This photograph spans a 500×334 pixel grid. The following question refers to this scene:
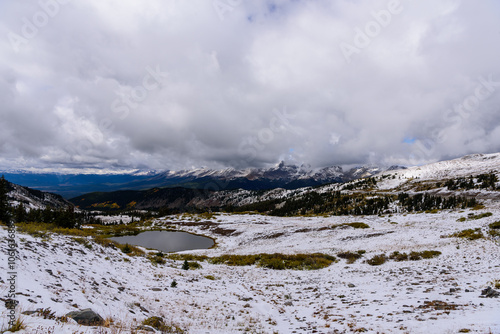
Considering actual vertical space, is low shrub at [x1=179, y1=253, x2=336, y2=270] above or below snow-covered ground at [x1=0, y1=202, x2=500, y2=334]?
below

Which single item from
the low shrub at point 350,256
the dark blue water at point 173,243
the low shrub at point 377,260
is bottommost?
the dark blue water at point 173,243

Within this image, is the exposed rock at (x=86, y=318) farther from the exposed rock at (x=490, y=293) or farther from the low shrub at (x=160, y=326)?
the exposed rock at (x=490, y=293)

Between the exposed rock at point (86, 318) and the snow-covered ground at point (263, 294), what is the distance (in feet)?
1.50

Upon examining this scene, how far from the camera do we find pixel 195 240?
66.9 metres

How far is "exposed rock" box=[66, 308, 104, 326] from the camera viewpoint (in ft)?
21.9

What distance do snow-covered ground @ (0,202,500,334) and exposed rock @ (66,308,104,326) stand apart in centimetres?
46

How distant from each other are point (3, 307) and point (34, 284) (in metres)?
3.07

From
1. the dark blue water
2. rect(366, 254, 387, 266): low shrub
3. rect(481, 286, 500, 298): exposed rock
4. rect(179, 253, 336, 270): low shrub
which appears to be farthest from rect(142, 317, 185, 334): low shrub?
the dark blue water

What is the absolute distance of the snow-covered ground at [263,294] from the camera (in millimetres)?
7808

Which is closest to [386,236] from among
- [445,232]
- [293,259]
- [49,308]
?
[445,232]

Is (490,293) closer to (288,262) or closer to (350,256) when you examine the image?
(350,256)

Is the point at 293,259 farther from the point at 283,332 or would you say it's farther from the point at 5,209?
the point at 5,209

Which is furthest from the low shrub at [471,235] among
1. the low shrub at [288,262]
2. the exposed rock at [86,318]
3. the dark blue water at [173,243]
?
the dark blue water at [173,243]

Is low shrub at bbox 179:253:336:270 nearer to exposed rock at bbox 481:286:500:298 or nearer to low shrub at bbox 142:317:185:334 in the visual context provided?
exposed rock at bbox 481:286:500:298
